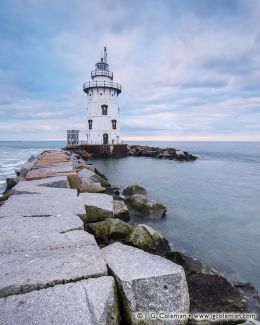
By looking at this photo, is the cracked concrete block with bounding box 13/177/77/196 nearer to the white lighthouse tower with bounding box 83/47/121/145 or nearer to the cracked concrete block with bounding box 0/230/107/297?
the cracked concrete block with bounding box 0/230/107/297

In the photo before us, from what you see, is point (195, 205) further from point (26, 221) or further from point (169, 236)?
point (26, 221)

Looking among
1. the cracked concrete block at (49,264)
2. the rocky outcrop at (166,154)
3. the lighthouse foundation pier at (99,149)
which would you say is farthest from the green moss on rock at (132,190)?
the rocky outcrop at (166,154)

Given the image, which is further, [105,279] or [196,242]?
[196,242]

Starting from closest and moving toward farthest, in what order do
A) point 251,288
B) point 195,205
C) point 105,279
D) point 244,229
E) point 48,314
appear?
1. point 48,314
2. point 105,279
3. point 251,288
4. point 244,229
5. point 195,205

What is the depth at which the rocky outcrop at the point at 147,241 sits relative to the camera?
16.1 ft

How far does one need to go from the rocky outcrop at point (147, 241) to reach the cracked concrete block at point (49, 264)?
1.50 metres

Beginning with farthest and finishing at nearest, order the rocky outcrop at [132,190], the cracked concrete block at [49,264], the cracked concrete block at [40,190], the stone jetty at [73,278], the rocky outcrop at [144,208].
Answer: the rocky outcrop at [132,190] < the rocky outcrop at [144,208] < the cracked concrete block at [40,190] < the cracked concrete block at [49,264] < the stone jetty at [73,278]

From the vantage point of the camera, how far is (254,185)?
17719mm

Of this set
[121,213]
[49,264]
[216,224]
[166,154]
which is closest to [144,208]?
[121,213]

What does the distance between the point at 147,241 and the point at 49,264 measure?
94.8 inches

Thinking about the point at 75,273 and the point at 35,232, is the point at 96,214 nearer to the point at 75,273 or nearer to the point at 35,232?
the point at 35,232

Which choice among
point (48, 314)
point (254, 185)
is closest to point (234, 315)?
point (48, 314)

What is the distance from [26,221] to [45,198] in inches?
48.0

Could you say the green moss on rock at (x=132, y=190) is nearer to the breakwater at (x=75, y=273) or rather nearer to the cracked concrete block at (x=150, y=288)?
the breakwater at (x=75, y=273)
